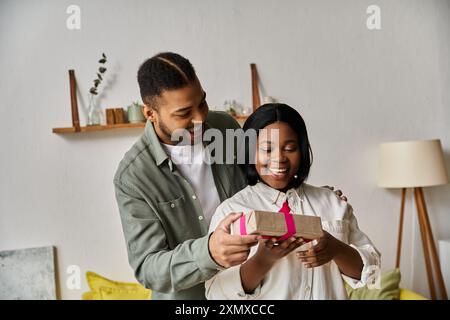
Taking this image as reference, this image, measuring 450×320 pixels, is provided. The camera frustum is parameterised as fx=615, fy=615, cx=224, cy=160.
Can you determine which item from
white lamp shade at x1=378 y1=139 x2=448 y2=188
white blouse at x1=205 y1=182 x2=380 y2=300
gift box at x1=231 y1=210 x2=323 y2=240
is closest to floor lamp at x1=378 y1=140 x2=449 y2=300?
white lamp shade at x1=378 y1=139 x2=448 y2=188

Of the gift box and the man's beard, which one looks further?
the man's beard

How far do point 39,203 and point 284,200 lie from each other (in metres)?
0.47

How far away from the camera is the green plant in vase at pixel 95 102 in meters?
0.88

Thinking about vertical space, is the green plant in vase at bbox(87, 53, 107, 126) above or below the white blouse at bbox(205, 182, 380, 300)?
above

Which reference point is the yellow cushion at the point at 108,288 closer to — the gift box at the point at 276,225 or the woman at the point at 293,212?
the woman at the point at 293,212

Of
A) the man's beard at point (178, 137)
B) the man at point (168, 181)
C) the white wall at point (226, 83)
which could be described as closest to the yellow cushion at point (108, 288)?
the white wall at point (226, 83)

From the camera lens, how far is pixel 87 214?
3.29 feet

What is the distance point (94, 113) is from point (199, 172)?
0.26 m

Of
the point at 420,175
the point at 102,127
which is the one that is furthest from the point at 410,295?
the point at 102,127

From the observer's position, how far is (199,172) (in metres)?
0.75

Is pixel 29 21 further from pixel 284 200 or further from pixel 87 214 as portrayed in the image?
pixel 284 200

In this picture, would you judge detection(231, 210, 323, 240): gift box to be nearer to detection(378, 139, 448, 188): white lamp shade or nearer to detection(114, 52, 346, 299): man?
detection(114, 52, 346, 299): man

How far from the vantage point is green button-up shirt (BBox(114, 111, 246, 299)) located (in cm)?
73

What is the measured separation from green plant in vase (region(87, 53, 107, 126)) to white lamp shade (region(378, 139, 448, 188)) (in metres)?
0.42
